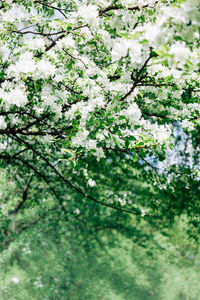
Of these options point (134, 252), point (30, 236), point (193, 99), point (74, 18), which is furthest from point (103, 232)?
point (74, 18)

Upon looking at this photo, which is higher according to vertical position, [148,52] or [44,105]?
[44,105]

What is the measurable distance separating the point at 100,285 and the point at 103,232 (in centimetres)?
340

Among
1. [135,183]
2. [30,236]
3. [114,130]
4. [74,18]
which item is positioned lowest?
[114,130]

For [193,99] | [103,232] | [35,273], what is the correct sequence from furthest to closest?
[103,232]
[35,273]
[193,99]

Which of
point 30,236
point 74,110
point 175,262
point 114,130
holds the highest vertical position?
point 175,262

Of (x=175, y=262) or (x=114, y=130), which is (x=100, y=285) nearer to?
(x=175, y=262)

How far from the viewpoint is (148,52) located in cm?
246

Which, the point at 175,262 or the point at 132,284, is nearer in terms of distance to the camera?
the point at 175,262

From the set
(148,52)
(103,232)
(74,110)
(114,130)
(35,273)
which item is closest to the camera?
Result: (148,52)

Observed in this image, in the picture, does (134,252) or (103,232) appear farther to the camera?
(134,252)

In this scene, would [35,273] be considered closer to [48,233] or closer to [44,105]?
[48,233]

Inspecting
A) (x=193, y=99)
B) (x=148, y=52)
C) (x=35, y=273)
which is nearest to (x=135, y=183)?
(x=35, y=273)

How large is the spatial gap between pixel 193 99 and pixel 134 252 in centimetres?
1363

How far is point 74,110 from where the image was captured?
3.52m
